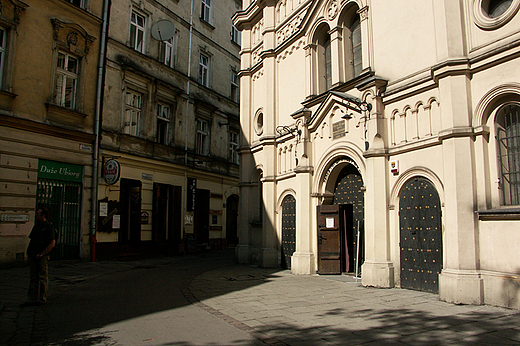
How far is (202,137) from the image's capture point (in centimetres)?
2322

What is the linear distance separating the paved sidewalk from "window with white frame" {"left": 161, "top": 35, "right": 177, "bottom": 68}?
1392 centimetres

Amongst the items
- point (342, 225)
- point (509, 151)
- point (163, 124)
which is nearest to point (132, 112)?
point (163, 124)


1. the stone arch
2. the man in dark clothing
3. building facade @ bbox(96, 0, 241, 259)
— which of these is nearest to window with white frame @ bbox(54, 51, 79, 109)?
building facade @ bbox(96, 0, 241, 259)

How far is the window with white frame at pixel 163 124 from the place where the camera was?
19.8 meters

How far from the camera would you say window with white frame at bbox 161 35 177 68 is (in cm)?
2020

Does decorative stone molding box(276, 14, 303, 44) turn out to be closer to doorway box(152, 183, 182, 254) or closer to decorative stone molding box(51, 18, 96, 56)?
decorative stone molding box(51, 18, 96, 56)

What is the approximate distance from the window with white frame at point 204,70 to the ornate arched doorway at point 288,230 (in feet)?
39.1

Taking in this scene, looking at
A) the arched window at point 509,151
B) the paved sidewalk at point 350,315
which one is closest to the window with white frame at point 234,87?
the paved sidewalk at point 350,315

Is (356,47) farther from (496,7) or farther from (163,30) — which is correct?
(163,30)

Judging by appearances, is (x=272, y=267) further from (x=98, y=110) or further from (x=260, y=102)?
(x=98, y=110)

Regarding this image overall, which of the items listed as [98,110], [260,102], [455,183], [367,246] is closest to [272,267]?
[367,246]

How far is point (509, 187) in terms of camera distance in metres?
7.30

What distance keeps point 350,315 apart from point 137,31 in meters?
17.1

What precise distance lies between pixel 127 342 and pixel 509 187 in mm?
7092
